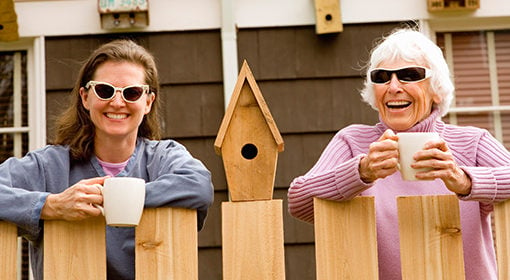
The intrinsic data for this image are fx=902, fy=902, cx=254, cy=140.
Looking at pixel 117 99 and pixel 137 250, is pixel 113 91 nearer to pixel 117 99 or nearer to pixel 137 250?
pixel 117 99

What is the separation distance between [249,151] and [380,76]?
468 millimetres

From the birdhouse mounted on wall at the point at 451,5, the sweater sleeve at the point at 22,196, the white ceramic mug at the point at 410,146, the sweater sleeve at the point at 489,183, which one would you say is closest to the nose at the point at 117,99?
the sweater sleeve at the point at 22,196

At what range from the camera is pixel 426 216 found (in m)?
2.06

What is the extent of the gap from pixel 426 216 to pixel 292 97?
2.34 m

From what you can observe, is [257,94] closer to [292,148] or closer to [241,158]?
[241,158]

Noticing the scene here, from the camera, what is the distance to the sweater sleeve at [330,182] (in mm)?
2061

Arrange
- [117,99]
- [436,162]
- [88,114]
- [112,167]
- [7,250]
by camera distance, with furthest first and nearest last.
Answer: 1. [88,114]
2. [112,167]
3. [117,99]
4. [7,250]
5. [436,162]

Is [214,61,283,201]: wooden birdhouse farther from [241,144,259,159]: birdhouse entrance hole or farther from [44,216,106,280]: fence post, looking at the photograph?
[44,216,106,280]: fence post

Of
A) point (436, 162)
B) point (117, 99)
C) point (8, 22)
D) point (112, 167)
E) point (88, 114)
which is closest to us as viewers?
point (436, 162)

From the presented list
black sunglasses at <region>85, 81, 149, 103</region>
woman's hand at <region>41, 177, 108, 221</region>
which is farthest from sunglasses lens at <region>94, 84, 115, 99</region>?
woman's hand at <region>41, 177, 108, 221</region>

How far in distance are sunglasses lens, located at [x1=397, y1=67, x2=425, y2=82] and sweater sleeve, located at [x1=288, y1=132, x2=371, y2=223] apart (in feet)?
0.76

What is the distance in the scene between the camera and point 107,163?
247 centimetres

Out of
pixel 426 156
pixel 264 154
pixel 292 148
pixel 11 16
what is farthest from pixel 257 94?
pixel 11 16

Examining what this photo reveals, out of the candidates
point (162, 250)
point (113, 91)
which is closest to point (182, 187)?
point (162, 250)
